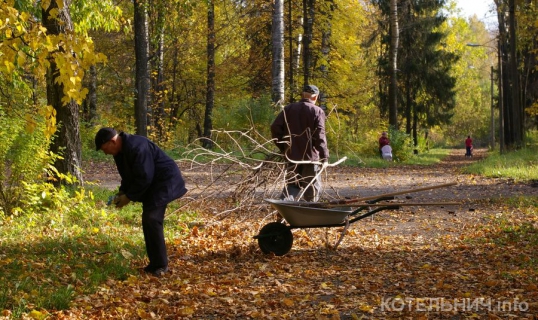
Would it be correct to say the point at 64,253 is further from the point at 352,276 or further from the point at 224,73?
the point at 224,73

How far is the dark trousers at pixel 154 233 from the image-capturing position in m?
6.81

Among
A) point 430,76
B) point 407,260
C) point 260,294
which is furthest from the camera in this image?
point 430,76

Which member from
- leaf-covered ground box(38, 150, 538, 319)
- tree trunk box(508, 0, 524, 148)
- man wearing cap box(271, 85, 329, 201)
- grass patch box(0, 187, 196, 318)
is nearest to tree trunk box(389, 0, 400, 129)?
tree trunk box(508, 0, 524, 148)

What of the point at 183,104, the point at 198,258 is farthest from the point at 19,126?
the point at 183,104

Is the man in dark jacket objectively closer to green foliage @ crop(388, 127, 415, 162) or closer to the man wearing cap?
the man wearing cap

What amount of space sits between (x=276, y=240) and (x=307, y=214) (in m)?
0.60

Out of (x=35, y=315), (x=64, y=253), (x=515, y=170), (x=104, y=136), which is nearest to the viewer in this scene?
(x=35, y=315)

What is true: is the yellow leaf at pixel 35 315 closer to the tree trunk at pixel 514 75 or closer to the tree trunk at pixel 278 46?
the tree trunk at pixel 278 46

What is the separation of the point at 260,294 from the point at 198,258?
6.18ft

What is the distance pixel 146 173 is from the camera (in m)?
6.66

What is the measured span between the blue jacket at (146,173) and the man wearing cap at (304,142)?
2170 millimetres

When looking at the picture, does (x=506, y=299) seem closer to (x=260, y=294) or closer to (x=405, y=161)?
(x=260, y=294)

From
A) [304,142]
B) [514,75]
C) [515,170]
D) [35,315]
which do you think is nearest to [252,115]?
[515,170]

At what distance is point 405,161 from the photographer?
96.2 ft
